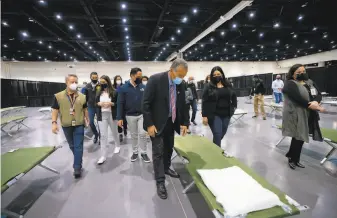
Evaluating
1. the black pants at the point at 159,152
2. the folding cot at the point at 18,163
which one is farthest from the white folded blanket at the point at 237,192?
the folding cot at the point at 18,163

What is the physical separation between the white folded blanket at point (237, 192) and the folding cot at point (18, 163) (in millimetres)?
1907

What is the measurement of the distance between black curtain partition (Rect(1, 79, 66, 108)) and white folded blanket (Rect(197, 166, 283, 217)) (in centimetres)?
1325

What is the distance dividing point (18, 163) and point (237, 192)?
2.55 metres

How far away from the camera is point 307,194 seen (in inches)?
88.8

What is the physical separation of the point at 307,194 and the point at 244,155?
1.34 meters

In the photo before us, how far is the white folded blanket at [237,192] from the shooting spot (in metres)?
1.50

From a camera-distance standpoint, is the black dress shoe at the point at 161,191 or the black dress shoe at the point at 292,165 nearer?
the black dress shoe at the point at 161,191

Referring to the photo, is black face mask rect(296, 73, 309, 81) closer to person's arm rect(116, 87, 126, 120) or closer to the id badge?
the id badge

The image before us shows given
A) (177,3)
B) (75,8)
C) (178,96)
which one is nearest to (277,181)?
(178,96)

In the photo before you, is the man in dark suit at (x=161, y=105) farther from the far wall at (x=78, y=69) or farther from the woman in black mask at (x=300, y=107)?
the far wall at (x=78, y=69)

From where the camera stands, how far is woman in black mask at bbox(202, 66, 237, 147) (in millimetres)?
2818

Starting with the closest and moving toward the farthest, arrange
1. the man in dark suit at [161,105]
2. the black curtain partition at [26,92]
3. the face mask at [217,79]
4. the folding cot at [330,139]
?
1. the man in dark suit at [161,105]
2. the face mask at [217,79]
3. the folding cot at [330,139]
4. the black curtain partition at [26,92]

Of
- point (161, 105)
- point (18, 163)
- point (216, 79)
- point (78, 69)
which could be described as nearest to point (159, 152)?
point (161, 105)

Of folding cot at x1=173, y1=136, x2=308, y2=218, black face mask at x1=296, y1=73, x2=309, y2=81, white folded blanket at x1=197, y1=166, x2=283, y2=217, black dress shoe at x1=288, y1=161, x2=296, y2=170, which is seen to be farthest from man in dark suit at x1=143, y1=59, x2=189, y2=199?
black dress shoe at x1=288, y1=161, x2=296, y2=170
